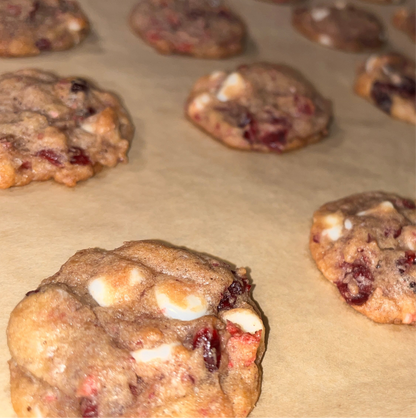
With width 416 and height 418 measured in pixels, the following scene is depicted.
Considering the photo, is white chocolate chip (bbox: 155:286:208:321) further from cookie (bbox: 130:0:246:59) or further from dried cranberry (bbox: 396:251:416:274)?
cookie (bbox: 130:0:246:59)

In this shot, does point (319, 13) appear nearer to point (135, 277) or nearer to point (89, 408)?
point (135, 277)

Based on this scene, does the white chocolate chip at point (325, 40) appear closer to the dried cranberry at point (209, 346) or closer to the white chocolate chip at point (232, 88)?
the white chocolate chip at point (232, 88)

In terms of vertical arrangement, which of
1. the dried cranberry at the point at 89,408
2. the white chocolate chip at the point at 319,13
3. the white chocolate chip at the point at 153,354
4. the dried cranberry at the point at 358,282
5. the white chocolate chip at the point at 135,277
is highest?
the white chocolate chip at the point at 319,13

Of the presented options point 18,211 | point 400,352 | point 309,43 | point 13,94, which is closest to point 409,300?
point 400,352

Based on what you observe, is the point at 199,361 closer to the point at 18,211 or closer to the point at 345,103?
the point at 18,211

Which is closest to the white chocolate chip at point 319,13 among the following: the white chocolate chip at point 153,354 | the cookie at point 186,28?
the cookie at point 186,28

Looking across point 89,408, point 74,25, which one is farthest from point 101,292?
point 74,25

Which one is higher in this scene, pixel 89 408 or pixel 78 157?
pixel 78 157
